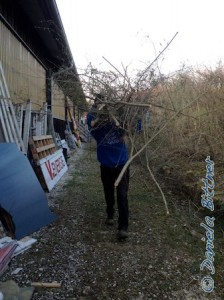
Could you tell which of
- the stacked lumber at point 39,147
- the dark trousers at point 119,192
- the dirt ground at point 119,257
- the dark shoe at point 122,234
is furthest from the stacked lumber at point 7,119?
the dark shoe at point 122,234

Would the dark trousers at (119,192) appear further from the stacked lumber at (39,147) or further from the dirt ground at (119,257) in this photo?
the stacked lumber at (39,147)

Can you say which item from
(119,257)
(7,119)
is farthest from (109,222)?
(7,119)

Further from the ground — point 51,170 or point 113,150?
point 113,150

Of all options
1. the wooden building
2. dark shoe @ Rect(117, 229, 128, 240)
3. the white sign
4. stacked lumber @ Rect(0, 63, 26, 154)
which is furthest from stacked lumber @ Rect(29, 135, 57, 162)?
dark shoe @ Rect(117, 229, 128, 240)

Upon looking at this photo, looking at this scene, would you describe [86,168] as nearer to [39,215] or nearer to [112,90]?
[39,215]

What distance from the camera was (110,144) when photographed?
386 centimetres

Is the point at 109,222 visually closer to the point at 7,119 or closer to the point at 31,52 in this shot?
the point at 7,119

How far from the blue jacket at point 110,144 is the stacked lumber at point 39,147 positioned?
7.99 feet

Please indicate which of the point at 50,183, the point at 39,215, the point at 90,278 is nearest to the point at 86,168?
the point at 50,183

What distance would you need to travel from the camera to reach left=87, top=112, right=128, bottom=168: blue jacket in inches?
150

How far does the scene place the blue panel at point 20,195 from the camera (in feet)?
12.4

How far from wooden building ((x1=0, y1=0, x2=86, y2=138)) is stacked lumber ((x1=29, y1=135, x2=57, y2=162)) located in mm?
814

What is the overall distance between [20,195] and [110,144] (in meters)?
1.30

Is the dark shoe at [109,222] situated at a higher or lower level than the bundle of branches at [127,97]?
lower
